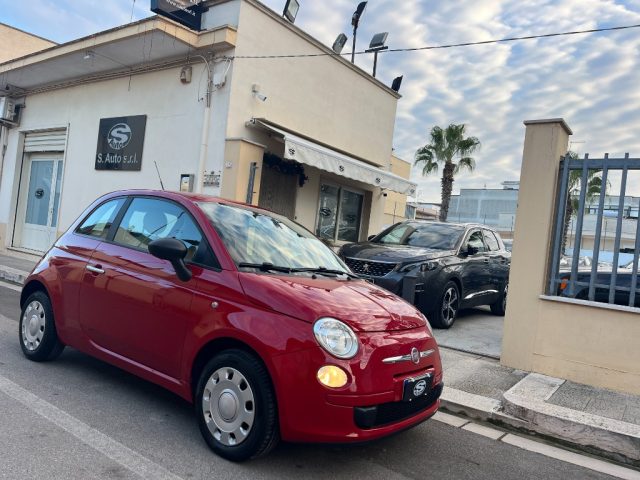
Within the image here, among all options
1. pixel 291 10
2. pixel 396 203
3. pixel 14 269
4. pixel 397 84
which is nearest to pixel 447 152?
pixel 396 203

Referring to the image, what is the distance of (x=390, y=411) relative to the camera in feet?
10.1

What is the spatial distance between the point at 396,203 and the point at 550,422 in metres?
18.5

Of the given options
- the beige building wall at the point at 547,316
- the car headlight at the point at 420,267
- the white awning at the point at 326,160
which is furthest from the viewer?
the white awning at the point at 326,160

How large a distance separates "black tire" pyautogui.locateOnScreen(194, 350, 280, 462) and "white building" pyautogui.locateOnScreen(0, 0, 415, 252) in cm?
654

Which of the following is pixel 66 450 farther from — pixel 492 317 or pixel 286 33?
pixel 286 33

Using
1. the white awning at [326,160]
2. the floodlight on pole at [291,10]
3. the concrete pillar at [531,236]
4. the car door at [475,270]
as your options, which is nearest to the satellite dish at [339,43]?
the floodlight on pole at [291,10]

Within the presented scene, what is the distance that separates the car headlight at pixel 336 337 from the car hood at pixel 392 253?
167 inches

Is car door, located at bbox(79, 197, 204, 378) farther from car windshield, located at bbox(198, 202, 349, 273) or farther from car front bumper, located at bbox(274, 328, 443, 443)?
car front bumper, located at bbox(274, 328, 443, 443)

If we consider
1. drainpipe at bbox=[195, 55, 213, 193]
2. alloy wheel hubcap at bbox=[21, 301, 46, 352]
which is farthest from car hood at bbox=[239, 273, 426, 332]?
drainpipe at bbox=[195, 55, 213, 193]

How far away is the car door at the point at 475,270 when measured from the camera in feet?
26.4

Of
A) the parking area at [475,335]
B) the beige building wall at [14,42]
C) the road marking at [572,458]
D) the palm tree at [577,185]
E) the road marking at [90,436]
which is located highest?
the beige building wall at [14,42]

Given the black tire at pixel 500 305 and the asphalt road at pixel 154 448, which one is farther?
the black tire at pixel 500 305

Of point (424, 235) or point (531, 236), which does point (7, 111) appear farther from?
point (531, 236)

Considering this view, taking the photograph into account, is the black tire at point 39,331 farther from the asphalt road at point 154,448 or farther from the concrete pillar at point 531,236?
the concrete pillar at point 531,236
